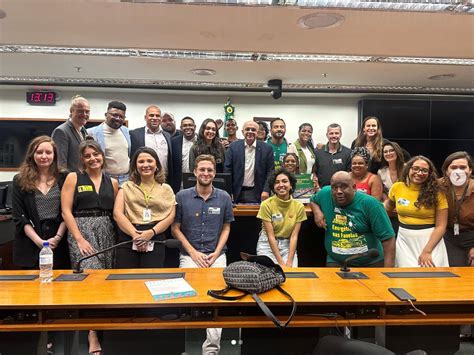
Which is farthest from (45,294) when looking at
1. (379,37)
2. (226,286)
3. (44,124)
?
(44,124)

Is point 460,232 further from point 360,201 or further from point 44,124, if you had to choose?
point 44,124

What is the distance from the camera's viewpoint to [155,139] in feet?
12.0

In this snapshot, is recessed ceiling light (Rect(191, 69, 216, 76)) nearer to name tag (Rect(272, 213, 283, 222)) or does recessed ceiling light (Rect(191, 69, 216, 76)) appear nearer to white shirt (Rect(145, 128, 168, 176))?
white shirt (Rect(145, 128, 168, 176))

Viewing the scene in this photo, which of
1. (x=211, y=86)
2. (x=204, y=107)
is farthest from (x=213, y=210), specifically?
(x=204, y=107)

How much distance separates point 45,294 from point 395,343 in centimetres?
173

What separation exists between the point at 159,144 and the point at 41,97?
451cm

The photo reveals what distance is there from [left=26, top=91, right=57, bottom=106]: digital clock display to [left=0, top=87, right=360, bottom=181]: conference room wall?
0.11m

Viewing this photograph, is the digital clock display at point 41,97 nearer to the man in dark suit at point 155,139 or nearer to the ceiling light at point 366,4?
the man in dark suit at point 155,139

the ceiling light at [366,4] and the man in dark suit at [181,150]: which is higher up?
the ceiling light at [366,4]

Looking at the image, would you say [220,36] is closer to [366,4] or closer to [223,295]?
[366,4]

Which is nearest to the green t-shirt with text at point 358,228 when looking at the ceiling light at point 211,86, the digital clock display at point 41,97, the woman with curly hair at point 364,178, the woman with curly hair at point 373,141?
the woman with curly hair at point 364,178

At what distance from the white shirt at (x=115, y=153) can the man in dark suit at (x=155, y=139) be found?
0.23m

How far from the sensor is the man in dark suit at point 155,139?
3.60 meters

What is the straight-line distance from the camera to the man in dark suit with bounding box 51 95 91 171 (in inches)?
117
